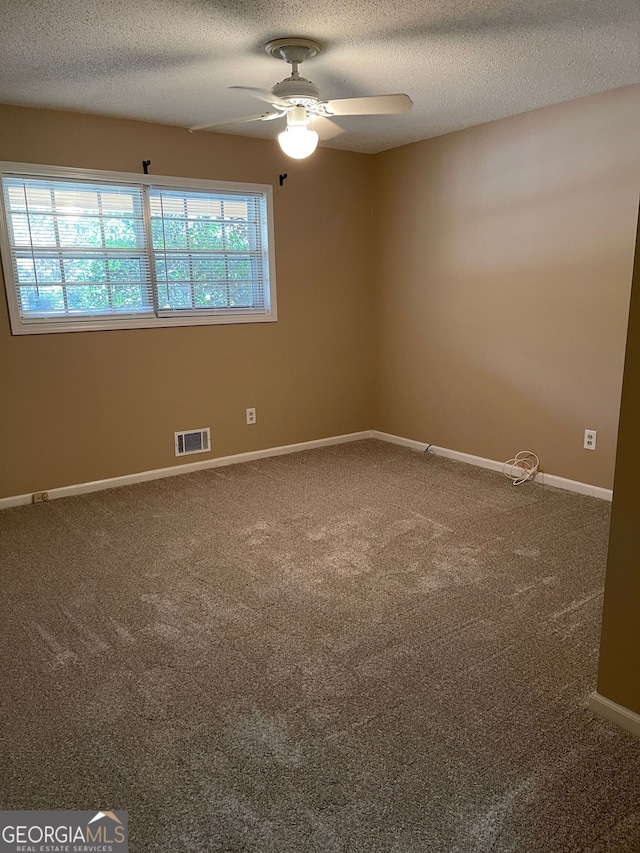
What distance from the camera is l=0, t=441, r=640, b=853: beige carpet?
165 cm

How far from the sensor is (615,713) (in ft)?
6.46

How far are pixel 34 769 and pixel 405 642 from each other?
1.34 meters

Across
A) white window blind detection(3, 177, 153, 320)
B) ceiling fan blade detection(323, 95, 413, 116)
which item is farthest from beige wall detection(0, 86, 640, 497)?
ceiling fan blade detection(323, 95, 413, 116)

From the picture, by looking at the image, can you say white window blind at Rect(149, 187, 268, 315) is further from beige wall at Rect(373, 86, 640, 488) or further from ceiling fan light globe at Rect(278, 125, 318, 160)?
ceiling fan light globe at Rect(278, 125, 318, 160)

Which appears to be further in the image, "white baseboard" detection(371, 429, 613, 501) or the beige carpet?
"white baseboard" detection(371, 429, 613, 501)

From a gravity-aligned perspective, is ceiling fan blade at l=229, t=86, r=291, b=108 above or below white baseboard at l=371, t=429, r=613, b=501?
above

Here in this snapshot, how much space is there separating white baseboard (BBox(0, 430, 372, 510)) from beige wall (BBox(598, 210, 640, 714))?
3.37 meters

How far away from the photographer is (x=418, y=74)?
3273 mm

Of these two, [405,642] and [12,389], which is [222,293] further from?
[405,642]

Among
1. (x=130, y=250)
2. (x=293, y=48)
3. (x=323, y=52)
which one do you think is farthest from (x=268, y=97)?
(x=130, y=250)

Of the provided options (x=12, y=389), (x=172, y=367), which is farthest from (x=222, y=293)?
(x=12, y=389)

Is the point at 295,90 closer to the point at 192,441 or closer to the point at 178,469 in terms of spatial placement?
the point at 192,441

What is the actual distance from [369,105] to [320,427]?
2940mm

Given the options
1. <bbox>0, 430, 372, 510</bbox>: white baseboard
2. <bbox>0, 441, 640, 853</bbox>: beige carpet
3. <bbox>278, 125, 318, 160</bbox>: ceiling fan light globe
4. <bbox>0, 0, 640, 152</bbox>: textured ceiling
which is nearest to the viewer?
<bbox>0, 441, 640, 853</bbox>: beige carpet
